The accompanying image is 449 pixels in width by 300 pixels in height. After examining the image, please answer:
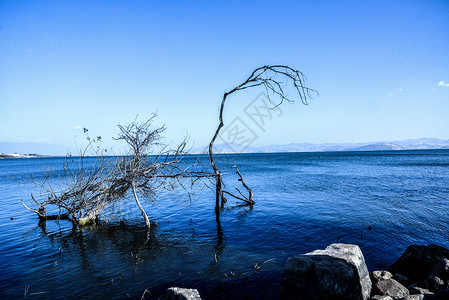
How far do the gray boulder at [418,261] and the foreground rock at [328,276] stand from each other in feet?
8.17

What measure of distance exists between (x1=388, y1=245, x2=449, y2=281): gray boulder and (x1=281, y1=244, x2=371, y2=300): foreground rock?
2.49 metres

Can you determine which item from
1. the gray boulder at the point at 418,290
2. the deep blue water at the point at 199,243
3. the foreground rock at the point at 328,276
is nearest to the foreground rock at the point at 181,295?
the deep blue water at the point at 199,243

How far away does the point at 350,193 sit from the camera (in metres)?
22.0

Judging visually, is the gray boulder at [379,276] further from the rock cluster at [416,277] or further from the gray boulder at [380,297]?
the gray boulder at [380,297]

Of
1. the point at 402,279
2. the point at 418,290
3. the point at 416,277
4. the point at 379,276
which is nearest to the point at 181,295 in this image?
the point at 379,276

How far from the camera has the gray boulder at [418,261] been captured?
7.25 meters

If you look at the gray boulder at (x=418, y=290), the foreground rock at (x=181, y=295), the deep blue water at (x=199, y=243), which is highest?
the foreground rock at (x=181, y=295)

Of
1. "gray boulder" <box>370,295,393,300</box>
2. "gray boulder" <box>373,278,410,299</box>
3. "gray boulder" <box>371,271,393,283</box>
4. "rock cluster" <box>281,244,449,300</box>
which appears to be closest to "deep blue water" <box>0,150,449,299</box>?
"rock cluster" <box>281,244,449,300</box>

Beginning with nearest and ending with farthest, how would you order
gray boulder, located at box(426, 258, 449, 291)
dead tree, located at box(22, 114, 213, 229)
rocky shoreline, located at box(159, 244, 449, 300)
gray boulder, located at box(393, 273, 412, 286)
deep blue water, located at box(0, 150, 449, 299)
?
rocky shoreline, located at box(159, 244, 449, 300), gray boulder, located at box(426, 258, 449, 291), gray boulder, located at box(393, 273, 412, 286), deep blue water, located at box(0, 150, 449, 299), dead tree, located at box(22, 114, 213, 229)

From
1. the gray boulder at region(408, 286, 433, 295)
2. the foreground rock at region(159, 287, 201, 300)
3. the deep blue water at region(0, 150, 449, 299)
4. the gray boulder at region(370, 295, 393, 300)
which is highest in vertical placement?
the foreground rock at region(159, 287, 201, 300)

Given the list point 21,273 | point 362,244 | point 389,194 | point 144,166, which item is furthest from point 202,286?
point 389,194

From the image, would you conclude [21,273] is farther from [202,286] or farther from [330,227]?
[330,227]

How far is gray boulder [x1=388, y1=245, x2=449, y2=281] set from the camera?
23.8ft

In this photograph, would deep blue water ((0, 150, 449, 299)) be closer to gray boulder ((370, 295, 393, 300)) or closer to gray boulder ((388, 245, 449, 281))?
gray boulder ((388, 245, 449, 281))
